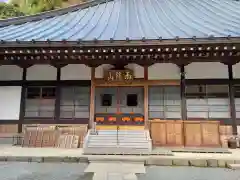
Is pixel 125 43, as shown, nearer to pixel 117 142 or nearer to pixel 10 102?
pixel 117 142

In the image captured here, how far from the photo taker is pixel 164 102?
777cm

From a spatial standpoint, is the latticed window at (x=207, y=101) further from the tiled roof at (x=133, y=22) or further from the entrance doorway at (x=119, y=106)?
the tiled roof at (x=133, y=22)

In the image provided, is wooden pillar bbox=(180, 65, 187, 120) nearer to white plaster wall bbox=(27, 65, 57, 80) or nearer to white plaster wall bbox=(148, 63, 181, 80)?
white plaster wall bbox=(148, 63, 181, 80)

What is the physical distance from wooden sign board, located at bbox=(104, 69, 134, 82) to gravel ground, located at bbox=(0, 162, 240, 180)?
3484 mm

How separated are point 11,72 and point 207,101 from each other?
747 cm

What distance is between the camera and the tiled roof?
7.12m

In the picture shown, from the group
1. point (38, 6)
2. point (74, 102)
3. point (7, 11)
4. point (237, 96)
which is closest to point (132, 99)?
point (74, 102)

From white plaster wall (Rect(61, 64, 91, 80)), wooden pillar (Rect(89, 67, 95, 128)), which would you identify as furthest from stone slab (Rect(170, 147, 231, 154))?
white plaster wall (Rect(61, 64, 91, 80))

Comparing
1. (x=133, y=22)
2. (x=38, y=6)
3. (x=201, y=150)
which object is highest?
(x=38, y=6)

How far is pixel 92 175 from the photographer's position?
4.41 m

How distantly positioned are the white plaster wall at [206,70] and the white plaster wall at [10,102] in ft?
21.0

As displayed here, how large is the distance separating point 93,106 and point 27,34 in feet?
11.6

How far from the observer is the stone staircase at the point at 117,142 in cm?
605

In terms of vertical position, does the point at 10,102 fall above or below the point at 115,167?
above
